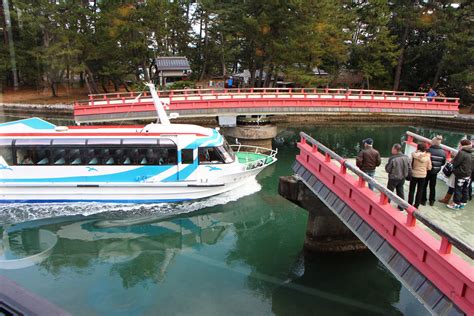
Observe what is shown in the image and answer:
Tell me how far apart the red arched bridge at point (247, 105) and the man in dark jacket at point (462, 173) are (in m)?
15.8

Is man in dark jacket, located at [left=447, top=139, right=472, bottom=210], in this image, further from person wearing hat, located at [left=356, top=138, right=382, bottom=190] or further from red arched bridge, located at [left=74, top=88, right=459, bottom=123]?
red arched bridge, located at [left=74, top=88, right=459, bottom=123]

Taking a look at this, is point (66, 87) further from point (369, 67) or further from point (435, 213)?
point (435, 213)

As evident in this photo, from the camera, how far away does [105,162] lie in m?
15.4

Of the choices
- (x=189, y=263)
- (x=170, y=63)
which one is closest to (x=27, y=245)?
(x=189, y=263)

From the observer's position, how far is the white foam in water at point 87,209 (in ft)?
49.2

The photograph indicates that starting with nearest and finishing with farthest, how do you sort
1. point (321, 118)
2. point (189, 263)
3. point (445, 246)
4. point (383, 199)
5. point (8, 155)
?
point (445, 246)
point (383, 199)
point (189, 263)
point (8, 155)
point (321, 118)

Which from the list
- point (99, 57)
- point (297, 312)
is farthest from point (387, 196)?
point (99, 57)

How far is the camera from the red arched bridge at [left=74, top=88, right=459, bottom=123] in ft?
71.8

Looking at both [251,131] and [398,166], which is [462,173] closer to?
[398,166]

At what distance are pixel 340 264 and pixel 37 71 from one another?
42.1m

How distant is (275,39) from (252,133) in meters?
13.9

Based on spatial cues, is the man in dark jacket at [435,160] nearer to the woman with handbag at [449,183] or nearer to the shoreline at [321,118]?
the woman with handbag at [449,183]

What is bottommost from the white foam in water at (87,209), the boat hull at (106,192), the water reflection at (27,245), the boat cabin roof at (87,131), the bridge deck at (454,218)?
the water reflection at (27,245)

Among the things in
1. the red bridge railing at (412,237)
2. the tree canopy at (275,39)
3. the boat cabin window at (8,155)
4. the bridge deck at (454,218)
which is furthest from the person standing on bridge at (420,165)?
the tree canopy at (275,39)
